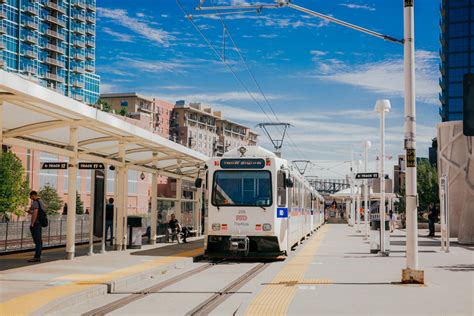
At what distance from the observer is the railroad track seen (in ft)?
33.8

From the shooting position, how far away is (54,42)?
409 ft

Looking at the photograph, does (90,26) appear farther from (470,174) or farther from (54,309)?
(54,309)

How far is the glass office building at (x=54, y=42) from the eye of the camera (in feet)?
363

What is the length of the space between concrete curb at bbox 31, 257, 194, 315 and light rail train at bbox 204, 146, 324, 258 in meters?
2.90

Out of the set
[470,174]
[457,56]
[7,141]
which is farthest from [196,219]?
[457,56]

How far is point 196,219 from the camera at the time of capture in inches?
1364

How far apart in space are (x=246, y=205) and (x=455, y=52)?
10812 cm

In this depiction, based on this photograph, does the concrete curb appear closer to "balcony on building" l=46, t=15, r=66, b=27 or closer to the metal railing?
the metal railing

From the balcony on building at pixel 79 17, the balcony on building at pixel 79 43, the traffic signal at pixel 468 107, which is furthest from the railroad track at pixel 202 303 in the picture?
the balcony on building at pixel 79 17

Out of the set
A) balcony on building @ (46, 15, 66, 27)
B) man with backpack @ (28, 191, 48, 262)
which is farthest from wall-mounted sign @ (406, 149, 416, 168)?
balcony on building @ (46, 15, 66, 27)

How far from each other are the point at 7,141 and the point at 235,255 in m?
7.16

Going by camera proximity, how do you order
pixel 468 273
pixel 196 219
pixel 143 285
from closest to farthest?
pixel 143 285
pixel 468 273
pixel 196 219

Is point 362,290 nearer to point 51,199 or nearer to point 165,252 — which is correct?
point 165,252

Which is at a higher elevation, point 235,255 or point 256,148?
point 256,148
